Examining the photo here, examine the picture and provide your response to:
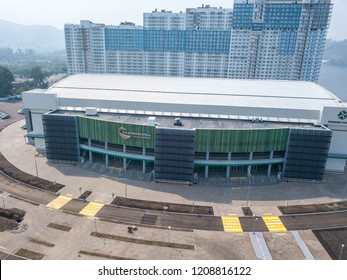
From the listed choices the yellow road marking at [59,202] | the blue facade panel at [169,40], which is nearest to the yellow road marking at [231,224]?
the yellow road marking at [59,202]

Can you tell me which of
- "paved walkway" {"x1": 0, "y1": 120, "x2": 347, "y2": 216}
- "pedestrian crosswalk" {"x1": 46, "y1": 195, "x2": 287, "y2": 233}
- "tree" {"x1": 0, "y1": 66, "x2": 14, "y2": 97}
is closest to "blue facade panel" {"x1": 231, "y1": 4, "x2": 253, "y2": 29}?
"paved walkway" {"x1": 0, "y1": 120, "x2": 347, "y2": 216}

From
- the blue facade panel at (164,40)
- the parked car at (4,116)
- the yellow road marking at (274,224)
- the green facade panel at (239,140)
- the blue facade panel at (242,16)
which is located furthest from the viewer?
the blue facade panel at (164,40)

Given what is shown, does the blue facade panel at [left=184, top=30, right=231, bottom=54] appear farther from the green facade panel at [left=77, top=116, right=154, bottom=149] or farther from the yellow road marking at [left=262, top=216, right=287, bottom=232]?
the yellow road marking at [left=262, top=216, right=287, bottom=232]

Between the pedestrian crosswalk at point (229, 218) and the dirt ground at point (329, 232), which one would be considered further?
the pedestrian crosswalk at point (229, 218)

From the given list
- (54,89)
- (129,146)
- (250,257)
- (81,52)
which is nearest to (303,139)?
(250,257)

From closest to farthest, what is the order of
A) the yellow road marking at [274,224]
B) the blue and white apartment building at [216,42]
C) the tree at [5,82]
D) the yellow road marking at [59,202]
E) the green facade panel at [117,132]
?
the yellow road marking at [274,224] < the yellow road marking at [59,202] < the green facade panel at [117,132] < the blue and white apartment building at [216,42] < the tree at [5,82]

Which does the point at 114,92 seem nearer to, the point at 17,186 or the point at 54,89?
the point at 54,89

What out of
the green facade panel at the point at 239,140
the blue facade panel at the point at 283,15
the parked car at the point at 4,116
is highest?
the blue facade panel at the point at 283,15

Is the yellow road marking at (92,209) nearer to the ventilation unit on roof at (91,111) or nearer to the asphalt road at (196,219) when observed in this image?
the asphalt road at (196,219)
